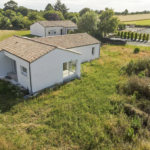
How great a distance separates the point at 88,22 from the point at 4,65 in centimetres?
2745

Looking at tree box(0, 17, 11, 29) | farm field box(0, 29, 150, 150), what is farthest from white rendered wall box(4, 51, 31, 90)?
tree box(0, 17, 11, 29)

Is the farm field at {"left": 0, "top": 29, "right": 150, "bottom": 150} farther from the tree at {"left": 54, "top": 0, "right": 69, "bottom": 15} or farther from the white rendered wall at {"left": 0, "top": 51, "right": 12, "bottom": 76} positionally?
the tree at {"left": 54, "top": 0, "right": 69, "bottom": 15}

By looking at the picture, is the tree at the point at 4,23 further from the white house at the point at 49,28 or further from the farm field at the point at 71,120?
the farm field at the point at 71,120

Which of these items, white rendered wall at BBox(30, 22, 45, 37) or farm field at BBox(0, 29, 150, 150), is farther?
white rendered wall at BBox(30, 22, 45, 37)

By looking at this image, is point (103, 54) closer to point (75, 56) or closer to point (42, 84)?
point (75, 56)

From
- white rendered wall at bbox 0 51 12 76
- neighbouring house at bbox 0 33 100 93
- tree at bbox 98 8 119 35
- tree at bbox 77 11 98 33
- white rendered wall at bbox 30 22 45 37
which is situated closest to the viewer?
neighbouring house at bbox 0 33 100 93

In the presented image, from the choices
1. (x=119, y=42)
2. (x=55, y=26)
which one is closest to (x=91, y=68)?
(x=119, y=42)

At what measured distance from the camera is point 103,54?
28156mm

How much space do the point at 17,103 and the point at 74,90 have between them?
5318 millimetres

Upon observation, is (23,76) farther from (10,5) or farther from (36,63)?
(10,5)

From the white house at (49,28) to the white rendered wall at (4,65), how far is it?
26.6 metres

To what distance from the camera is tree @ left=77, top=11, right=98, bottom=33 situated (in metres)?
38.1

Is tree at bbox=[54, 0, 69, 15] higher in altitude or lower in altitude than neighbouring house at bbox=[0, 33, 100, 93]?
higher

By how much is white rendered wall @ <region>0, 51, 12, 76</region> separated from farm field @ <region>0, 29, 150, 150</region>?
2215 millimetres
